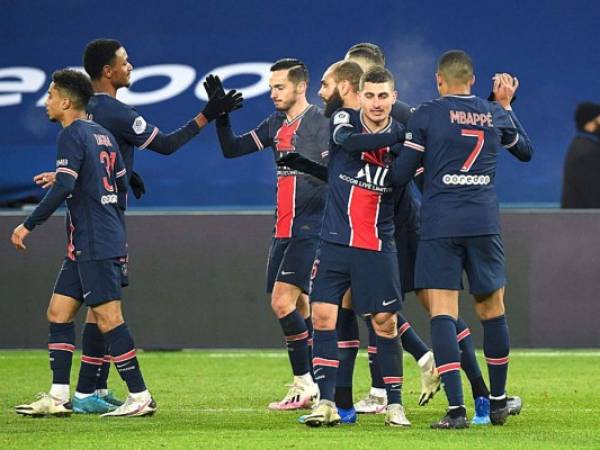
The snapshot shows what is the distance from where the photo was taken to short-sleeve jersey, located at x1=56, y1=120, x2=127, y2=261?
7.91 m

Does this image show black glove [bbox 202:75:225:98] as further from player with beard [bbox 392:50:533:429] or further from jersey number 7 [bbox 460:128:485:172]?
jersey number 7 [bbox 460:128:485:172]

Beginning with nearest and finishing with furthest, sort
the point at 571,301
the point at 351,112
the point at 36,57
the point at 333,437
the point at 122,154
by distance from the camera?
the point at 333,437 < the point at 351,112 < the point at 122,154 < the point at 571,301 < the point at 36,57

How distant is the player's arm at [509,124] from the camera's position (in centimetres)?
752

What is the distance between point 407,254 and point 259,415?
3.77ft

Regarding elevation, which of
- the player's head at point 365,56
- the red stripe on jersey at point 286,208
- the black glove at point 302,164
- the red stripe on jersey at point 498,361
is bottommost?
the red stripe on jersey at point 498,361

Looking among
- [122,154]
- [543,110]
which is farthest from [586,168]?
[122,154]

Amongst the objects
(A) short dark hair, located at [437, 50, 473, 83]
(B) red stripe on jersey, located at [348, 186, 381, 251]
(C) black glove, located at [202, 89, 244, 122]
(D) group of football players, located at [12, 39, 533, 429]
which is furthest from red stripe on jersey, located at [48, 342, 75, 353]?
(A) short dark hair, located at [437, 50, 473, 83]

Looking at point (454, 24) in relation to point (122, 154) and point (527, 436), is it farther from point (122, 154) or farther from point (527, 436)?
point (527, 436)

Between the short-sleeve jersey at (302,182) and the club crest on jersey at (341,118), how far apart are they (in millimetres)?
1204

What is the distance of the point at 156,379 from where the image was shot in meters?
10.4

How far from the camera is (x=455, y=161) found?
7.29 m

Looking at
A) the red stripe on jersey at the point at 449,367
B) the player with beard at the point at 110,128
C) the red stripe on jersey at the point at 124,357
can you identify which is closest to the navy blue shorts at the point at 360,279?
the red stripe on jersey at the point at 449,367

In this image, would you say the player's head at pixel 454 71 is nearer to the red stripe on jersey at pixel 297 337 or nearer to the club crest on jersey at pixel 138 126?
the club crest on jersey at pixel 138 126

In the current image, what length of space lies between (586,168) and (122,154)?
16.9ft
